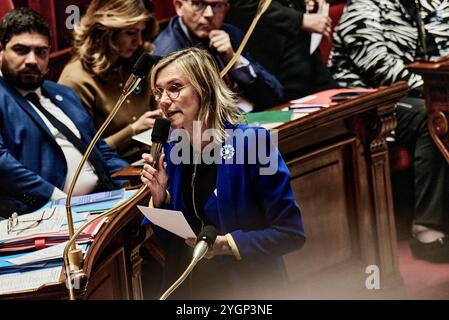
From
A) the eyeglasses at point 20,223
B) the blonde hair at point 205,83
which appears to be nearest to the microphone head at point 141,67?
the blonde hair at point 205,83

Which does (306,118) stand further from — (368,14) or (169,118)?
(169,118)

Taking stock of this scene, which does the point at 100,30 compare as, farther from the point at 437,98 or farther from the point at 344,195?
the point at 437,98

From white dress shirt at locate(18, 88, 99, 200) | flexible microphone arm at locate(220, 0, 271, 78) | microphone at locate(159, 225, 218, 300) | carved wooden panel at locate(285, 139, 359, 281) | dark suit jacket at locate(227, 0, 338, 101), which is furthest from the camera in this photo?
dark suit jacket at locate(227, 0, 338, 101)

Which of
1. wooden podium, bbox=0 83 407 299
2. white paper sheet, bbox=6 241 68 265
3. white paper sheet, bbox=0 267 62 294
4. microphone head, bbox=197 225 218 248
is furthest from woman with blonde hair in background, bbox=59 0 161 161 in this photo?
microphone head, bbox=197 225 218 248

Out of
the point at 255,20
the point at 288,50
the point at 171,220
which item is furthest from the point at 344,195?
the point at 171,220

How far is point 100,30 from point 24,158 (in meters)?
0.58

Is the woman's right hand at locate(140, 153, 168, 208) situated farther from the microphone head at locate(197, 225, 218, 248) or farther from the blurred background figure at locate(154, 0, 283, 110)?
the blurred background figure at locate(154, 0, 283, 110)

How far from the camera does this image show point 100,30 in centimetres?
374

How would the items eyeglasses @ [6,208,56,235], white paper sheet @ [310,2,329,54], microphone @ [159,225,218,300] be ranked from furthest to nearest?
white paper sheet @ [310,2,329,54], eyeglasses @ [6,208,56,235], microphone @ [159,225,218,300]

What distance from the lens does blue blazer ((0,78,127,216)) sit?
134 inches

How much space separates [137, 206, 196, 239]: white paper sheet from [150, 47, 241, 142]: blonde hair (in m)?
0.28

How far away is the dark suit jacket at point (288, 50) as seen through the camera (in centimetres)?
393

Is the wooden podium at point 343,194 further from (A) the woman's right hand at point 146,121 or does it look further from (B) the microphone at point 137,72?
(B) the microphone at point 137,72
